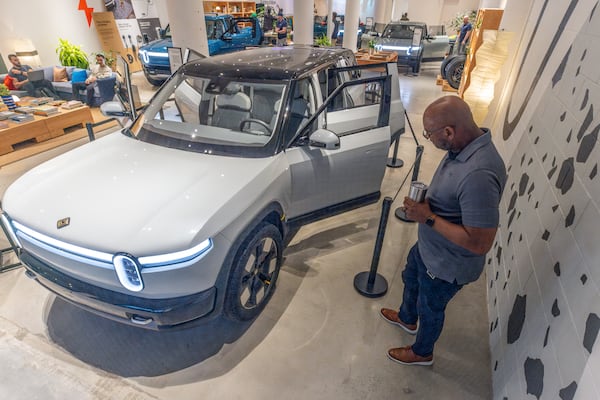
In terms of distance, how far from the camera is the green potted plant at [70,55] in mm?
8312

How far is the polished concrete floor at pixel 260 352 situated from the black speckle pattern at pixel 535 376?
50 centimetres

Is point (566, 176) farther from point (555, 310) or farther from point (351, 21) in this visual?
point (351, 21)

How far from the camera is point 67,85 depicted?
7.09m

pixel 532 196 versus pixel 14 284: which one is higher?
pixel 532 196

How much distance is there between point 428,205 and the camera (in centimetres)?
157

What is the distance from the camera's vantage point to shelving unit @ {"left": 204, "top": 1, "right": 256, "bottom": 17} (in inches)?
643

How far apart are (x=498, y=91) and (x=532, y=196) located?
10.1ft

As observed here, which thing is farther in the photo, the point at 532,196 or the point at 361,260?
the point at 361,260

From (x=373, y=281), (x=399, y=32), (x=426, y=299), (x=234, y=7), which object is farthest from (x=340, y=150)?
(x=234, y=7)

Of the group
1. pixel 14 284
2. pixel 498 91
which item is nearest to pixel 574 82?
pixel 498 91

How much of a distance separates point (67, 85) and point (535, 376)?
8.78 m

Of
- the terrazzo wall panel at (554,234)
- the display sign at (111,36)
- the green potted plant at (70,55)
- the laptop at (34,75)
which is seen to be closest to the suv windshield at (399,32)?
the display sign at (111,36)

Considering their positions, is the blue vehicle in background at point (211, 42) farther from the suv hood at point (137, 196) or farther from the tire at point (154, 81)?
the suv hood at point (137, 196)

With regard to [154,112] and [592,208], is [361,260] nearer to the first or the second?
[592,208]
